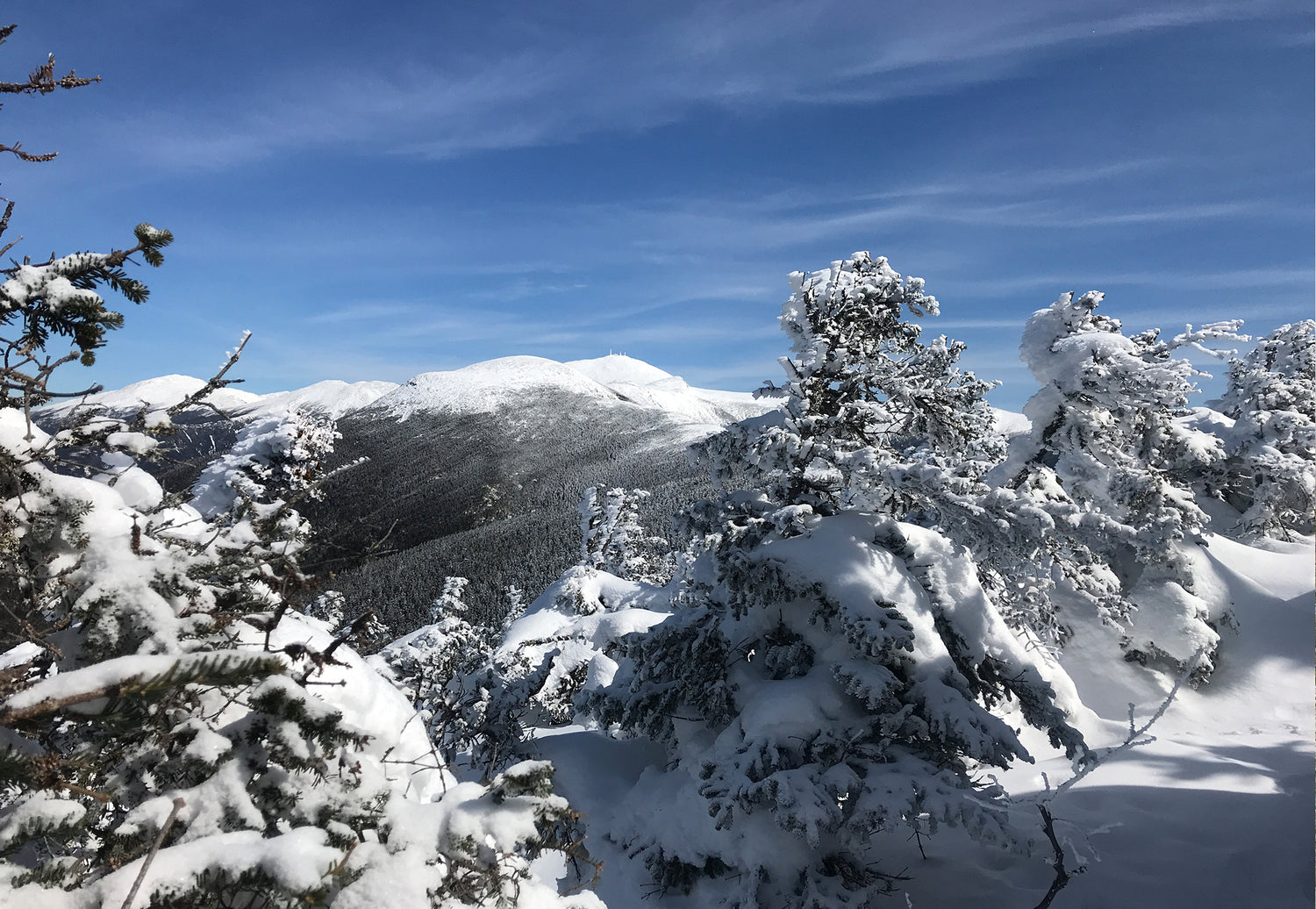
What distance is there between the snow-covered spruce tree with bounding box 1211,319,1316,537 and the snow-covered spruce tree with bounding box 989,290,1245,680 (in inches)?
174

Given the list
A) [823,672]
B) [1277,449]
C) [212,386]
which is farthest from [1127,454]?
[212,386]

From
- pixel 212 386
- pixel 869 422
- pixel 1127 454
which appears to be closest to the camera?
pixel 212 386

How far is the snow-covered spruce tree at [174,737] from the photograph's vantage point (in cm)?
224

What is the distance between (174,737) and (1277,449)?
30.0 metres

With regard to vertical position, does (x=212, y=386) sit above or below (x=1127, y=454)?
above

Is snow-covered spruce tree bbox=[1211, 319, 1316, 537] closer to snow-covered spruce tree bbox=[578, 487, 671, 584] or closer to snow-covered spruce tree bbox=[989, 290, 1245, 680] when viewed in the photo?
snow-covered spruce tree bbox=[989, 290, 1245, 680]

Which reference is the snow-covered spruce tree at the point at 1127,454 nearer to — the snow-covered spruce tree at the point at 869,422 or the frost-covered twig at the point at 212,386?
the snow-covered spruce tree at the point at 869,422

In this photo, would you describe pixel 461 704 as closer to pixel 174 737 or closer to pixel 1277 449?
pixel 174 737

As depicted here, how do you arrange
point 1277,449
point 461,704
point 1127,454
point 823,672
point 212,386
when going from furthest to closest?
point 1277,449 < point 1127,454 < point 461,704 < point 823,672 < point 212,386

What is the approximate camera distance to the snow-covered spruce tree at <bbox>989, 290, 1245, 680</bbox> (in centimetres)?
1352

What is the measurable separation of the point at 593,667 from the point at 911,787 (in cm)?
911

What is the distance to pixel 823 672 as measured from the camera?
7977mm

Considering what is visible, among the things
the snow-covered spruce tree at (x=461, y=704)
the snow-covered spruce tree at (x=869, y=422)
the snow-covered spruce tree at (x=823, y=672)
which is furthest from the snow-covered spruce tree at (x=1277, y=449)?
the snow-covered spruce tree at (x=461, y=704)

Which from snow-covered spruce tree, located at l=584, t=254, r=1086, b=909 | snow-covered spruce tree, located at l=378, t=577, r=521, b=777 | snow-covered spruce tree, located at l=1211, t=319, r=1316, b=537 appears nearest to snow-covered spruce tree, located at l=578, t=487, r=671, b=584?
snow-covered spruce tree, located at l=378, t=577, r=521, b=777
